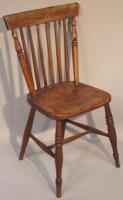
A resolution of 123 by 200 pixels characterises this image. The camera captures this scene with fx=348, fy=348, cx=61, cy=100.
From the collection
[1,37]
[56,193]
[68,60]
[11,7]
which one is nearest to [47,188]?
[56,193]

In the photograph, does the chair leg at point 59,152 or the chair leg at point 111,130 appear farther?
the chair leg at point 111,130

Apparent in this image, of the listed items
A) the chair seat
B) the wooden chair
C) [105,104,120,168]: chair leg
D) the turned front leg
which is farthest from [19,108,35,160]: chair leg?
[105,104,120,168]: chair leg

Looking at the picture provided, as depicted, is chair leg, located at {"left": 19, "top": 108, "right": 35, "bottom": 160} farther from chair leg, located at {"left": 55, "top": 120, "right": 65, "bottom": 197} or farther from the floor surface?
chair leg, located at {"left": 55, "top": 120, "right": 65, "bottom": 197}

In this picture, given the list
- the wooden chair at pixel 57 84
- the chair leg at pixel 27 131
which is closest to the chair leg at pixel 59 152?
the wooden chair at pixel 57 84

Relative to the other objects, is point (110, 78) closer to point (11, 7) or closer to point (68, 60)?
point (68, 60)

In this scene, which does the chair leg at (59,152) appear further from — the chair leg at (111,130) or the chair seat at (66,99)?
the chair leg at (111,130)

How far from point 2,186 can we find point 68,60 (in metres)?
0.72

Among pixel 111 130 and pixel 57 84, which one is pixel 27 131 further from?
pixel 111 130

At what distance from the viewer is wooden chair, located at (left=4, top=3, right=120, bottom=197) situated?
1562mm

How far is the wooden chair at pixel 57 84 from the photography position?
1562 millimetres

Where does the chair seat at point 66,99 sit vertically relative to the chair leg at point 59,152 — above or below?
above

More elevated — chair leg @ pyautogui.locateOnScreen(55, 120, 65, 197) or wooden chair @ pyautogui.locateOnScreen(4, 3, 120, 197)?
wooden chair @ pyautogui.locateOnScreen(4, 3, 120, 197)

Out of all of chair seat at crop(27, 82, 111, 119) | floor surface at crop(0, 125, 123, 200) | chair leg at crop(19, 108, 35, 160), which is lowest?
floor surface at crop(0, 125, 123, 200)

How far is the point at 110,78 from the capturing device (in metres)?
2.04
